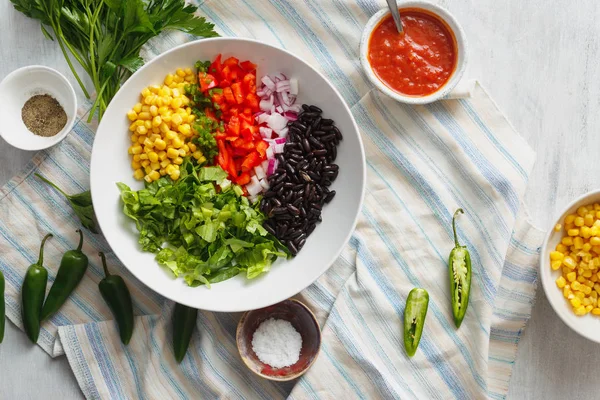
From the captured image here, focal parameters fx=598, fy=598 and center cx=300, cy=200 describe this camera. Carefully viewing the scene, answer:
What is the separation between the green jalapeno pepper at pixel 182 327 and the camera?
3.63 meters

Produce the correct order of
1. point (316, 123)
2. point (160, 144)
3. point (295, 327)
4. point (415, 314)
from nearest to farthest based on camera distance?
point (160, 144), point (316, 123), point (415, 314), point (295, 327)

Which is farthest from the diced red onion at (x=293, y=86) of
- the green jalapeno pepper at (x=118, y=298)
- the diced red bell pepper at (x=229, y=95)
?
the green jalapeno pepper at (x=118, y=298)

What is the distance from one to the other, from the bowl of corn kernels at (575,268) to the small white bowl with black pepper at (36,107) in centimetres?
292

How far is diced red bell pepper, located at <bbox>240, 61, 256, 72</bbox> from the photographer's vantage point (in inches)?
137

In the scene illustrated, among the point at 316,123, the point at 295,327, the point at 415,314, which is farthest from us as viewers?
the point at 295,327

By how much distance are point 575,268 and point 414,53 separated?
1.58 metres

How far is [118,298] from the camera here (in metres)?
3.64

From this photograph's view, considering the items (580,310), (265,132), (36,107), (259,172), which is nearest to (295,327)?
(259,172)

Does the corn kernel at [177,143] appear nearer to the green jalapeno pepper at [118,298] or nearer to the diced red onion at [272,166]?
the diced red onion at [272,166]

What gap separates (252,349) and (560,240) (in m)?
1.94

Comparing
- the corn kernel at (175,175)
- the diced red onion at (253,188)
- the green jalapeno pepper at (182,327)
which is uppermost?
the corn kernel at (175,175)

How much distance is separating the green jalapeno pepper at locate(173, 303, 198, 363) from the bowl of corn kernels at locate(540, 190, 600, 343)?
2.09 m

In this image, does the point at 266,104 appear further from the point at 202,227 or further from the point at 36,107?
the point at 36,107

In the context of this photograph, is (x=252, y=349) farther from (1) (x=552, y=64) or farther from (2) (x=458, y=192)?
(1) (x=552, y=64)
